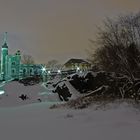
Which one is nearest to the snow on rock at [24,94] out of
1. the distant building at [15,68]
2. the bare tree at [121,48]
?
the bare tree at [121,48]

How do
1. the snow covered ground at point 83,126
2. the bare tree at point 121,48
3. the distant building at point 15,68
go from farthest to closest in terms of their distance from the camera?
the distant building at point 15,68, the bare tree at point 121,48, the snow covered ground at point 83,126

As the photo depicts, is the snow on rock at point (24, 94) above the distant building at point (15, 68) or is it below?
below

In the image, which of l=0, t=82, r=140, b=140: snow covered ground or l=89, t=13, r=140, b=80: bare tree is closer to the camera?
l=0, t=82, r=140, b=140: snow covered ground

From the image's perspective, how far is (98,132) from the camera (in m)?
8.31

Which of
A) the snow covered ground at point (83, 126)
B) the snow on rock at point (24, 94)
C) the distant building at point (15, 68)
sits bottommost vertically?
the snow covered ground at point (83, 126)

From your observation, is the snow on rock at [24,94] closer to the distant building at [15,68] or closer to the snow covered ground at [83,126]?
the snow covered ground at [83,126]

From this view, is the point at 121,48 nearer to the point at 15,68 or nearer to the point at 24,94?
the point at 24,94

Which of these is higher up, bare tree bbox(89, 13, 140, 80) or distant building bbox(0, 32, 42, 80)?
distant building bbox(0, 32, 42, 80)

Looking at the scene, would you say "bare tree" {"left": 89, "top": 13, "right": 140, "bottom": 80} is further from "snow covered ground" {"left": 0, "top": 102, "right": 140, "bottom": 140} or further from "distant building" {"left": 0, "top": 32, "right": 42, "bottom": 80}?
"distant building" {"left": 0, "top": 32, "right": 42, "bottom": 80}

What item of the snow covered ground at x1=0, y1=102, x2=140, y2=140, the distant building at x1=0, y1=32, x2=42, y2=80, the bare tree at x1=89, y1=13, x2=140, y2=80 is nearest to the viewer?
the snow covered ground at x1=0, y1=102, x2=140, y2=140

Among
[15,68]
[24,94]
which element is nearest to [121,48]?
[24,94]

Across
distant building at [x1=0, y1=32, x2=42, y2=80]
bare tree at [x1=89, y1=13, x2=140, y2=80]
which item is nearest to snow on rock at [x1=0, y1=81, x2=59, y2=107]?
bare tree at [x1=89, y1=13, x2=140, y2=80]

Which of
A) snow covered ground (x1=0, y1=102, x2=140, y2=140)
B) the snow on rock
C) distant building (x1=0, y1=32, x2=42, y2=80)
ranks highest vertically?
distant building (x1=0, y1=32, x2=42, y2=80)

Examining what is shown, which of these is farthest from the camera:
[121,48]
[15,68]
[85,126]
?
[15,68]
